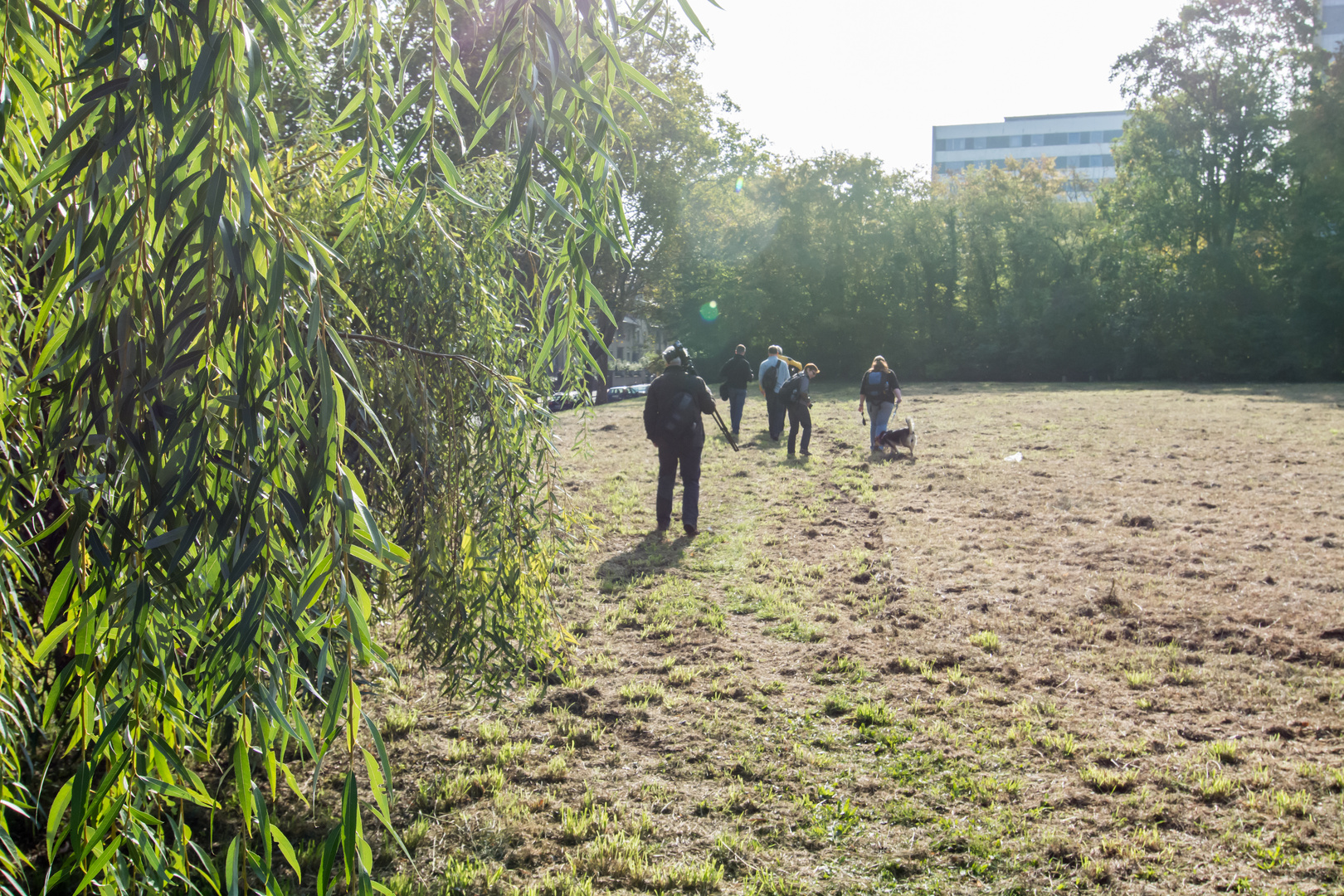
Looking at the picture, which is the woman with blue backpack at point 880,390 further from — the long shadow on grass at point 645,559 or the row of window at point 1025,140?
the row of window at point 1025,140

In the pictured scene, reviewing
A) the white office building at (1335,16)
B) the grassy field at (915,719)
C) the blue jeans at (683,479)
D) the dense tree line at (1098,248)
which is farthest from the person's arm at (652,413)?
the white office building at (1335,16)

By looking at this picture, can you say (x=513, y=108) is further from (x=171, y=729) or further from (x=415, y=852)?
(x=415, y=852)

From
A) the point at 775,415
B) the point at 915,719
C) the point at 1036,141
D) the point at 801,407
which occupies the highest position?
the point at 1036,141

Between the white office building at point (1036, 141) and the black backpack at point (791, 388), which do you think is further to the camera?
the white office building at point (1036, 141)

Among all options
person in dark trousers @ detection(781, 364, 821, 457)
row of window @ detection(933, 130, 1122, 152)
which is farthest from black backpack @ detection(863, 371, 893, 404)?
row of window @ detection(933, 130, 1122, 152)

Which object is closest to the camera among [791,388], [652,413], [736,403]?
[652,413]

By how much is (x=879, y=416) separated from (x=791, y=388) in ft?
5.76

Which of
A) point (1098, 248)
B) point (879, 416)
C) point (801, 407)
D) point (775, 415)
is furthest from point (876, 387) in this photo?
point (1098, 248)

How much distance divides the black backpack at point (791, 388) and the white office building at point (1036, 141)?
83.7 m

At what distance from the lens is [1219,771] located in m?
4.26

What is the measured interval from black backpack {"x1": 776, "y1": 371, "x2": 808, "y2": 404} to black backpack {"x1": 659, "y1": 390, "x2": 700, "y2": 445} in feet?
20.5

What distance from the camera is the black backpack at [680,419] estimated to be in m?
9.30

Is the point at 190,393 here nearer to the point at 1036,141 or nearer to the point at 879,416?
the point at 879,416

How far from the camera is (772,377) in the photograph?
16.1 meters
